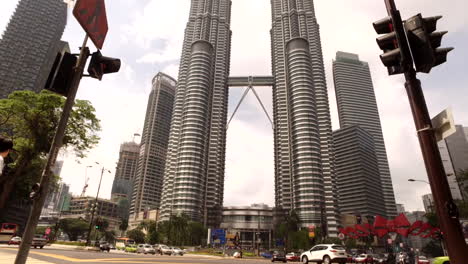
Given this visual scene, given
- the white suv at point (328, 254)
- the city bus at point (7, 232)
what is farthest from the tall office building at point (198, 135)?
the white suv at point (328, 254)

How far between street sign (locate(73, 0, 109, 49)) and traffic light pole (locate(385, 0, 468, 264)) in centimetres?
616

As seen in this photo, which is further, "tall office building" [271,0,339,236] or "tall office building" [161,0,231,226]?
"tall office building" [161,0,231,226]

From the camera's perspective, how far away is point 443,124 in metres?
4.50

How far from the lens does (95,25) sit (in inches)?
241

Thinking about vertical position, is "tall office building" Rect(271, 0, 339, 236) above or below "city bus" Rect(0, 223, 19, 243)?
above

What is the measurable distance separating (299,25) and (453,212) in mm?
211556

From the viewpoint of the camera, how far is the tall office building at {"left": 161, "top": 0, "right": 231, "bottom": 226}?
495 ft

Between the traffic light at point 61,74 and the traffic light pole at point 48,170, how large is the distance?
10 centimetres

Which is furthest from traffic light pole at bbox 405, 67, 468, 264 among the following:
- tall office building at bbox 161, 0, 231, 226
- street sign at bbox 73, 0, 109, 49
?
tall office building at bbox 161, 0, 231, 226

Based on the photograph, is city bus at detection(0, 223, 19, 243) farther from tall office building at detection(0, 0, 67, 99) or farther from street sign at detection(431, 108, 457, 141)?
tall office building at detection(0, 0, 67, 99)

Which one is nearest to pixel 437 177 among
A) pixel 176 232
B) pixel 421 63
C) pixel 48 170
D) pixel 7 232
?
pixel 421 63

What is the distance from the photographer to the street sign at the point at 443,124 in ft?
14.3

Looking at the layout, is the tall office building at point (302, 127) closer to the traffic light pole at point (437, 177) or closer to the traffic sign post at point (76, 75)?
the traffic light pole at point (437, 177)

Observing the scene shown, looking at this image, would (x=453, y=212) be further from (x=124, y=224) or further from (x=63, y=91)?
(x=124, y=224)
